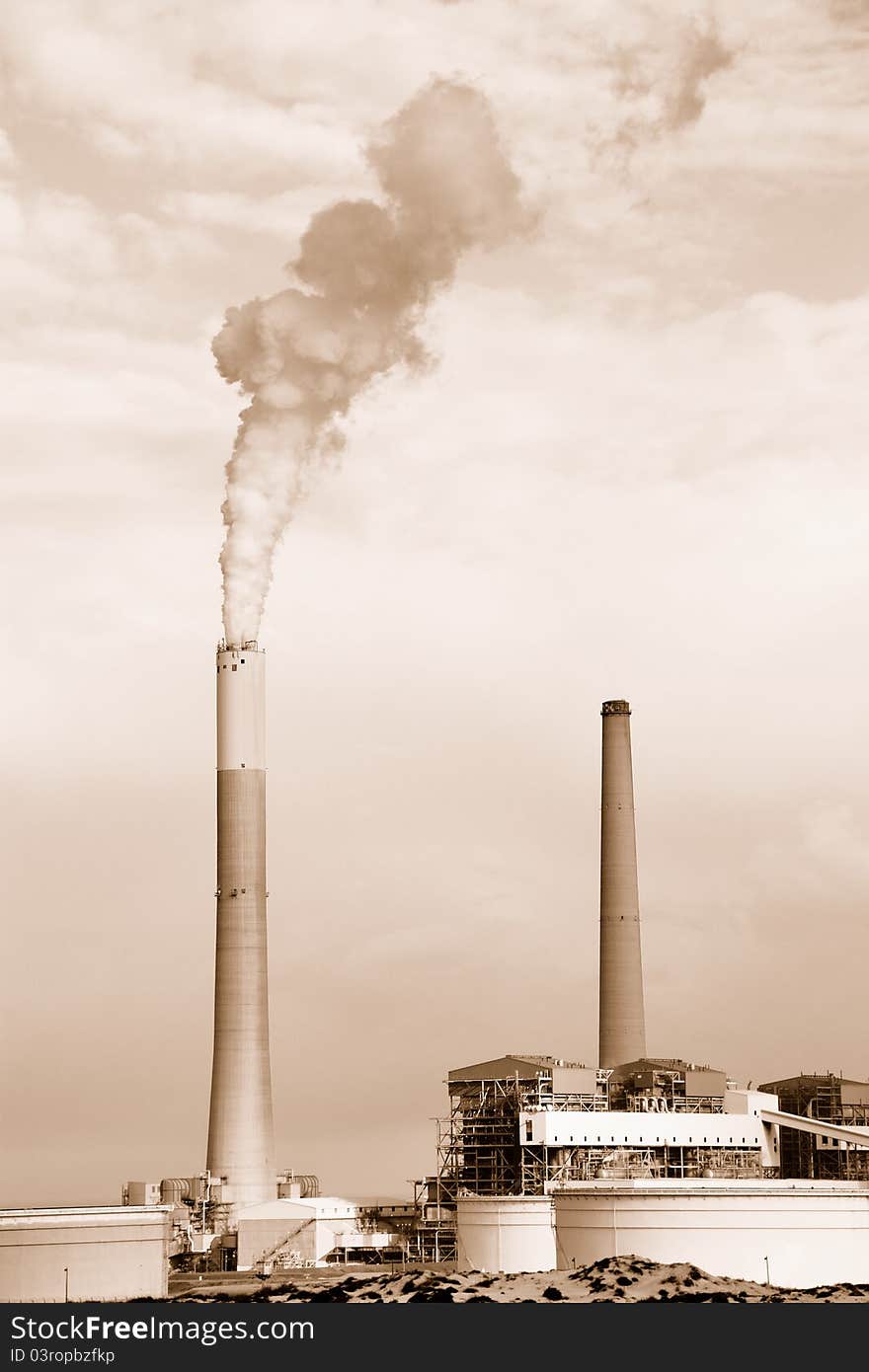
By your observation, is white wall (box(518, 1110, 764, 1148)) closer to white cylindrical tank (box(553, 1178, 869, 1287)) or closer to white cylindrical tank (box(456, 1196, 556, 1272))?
white cylindrical tank (box(456, 1196, 556, 1272))

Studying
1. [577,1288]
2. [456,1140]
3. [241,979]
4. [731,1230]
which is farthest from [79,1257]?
[456,1140]

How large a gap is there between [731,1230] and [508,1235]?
27.0ft

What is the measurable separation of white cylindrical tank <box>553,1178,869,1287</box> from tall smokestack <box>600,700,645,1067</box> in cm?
1757

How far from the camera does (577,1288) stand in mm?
45438

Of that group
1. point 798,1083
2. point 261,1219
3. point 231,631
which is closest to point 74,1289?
point 261,1219

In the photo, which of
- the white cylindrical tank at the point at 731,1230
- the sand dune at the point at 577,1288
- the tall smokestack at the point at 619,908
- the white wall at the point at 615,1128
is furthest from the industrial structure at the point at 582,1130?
the sand dune at the point at 577,1288

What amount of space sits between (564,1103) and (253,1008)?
9838 mm

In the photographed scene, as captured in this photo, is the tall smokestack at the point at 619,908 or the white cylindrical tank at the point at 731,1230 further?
the tall smokestack at the point at 619,908

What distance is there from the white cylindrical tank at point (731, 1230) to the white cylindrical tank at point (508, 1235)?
3.89m

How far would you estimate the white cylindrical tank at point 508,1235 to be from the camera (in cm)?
5697

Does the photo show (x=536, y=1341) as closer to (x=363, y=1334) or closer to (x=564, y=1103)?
(x=363, y=1334)

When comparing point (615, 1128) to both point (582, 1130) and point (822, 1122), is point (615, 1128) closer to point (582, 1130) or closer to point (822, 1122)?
point (582, 1130)

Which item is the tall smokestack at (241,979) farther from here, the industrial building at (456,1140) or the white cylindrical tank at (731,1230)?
the white cylindrical tank at (731,1230)

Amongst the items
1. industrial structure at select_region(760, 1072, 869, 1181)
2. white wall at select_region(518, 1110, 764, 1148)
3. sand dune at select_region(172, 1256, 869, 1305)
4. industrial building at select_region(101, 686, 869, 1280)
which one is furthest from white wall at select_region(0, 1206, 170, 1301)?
industrial structure at select_region(760, 1072, 869, 1181)
